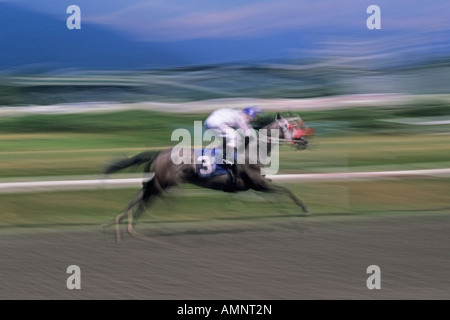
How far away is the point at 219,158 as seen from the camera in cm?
648

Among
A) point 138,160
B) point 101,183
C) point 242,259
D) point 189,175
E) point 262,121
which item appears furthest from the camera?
point 101,183

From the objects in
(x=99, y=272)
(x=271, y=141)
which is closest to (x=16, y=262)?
(x=99, y=272)

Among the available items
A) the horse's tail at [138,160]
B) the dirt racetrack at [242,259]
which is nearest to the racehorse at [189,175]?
the horse's tail at [138,160]

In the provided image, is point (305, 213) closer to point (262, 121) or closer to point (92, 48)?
point (262, 121)

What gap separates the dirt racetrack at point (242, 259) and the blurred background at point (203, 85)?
0.65 m

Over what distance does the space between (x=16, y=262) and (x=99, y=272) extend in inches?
26.2

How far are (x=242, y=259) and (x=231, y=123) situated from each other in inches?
51.5

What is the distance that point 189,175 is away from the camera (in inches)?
257

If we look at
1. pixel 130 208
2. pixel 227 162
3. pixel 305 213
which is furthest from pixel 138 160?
pixel 305 213

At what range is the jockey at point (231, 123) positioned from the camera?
6391 mm

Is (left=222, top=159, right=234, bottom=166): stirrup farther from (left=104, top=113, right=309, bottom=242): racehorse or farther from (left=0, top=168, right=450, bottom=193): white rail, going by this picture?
(left=0, top=168, right=450, bottom=193): white rail

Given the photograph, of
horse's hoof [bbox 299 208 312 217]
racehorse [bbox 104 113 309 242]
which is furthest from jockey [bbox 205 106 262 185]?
horse's hoof [bbox 299 208 312 217]

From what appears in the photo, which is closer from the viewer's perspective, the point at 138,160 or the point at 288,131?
the point at 138,160
